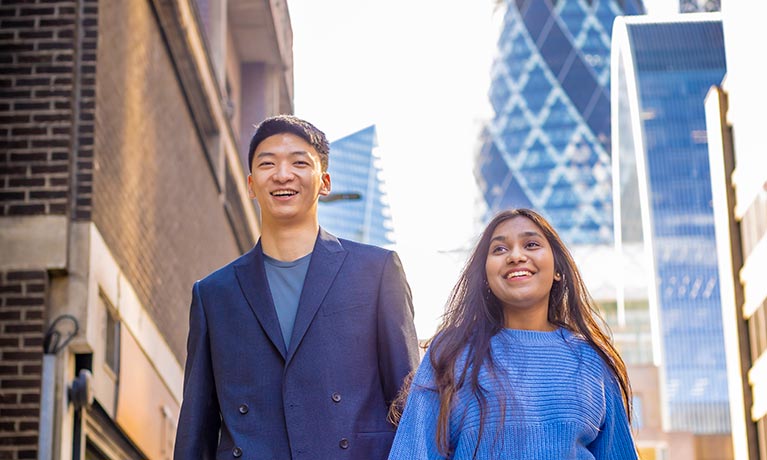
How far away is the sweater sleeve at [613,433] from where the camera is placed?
→ 547cm

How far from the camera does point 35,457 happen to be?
1092 cm

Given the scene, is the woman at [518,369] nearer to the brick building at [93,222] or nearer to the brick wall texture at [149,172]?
the brick building at [93,222]

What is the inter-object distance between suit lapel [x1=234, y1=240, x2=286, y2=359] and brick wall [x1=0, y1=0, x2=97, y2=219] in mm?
5848

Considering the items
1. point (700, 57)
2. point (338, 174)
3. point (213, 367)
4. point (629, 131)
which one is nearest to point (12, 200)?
point (213, 367)

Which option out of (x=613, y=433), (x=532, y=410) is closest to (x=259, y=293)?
(x=532, y=410)

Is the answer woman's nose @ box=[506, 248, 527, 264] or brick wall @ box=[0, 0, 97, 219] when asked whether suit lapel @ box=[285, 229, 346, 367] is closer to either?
woman's nose @ box=[506, 248, 527, 264]

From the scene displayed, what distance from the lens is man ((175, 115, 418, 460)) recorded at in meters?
5.66

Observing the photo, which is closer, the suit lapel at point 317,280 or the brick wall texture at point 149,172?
the suit lapel at point 317,280

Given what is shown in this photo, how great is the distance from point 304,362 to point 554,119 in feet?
544

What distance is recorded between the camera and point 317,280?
5.88 meters

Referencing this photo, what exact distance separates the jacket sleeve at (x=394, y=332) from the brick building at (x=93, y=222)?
5709 millimetres

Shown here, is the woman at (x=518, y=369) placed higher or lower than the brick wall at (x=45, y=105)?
lower

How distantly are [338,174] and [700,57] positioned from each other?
67.7 meters

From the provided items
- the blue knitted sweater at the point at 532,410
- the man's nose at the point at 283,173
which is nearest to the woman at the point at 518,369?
the blue knitted sweater at the point at 532,410
